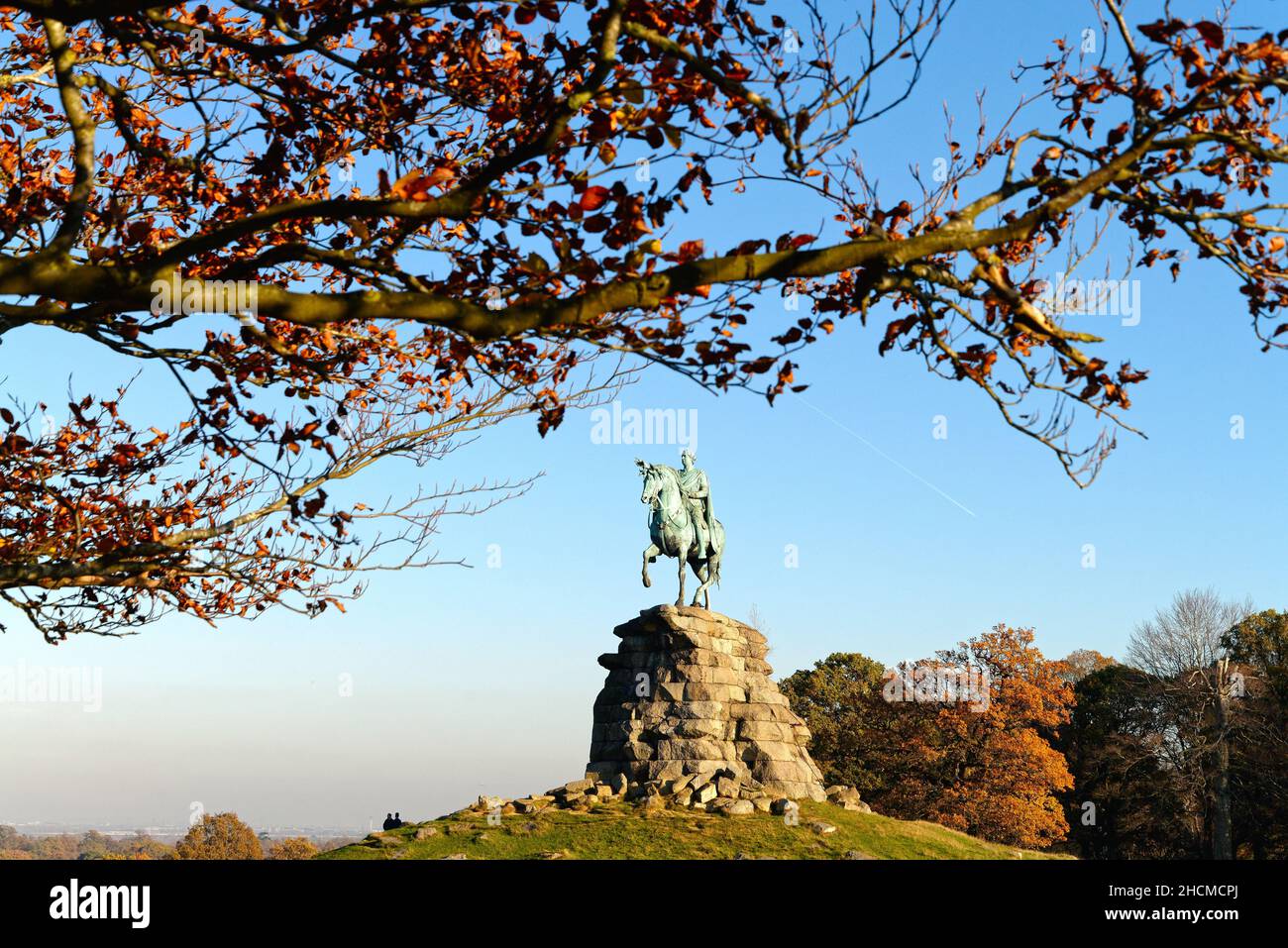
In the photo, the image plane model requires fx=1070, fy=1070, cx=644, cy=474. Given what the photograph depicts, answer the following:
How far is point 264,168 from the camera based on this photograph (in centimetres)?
1048

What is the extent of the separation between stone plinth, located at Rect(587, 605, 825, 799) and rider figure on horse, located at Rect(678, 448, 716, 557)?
2.48m

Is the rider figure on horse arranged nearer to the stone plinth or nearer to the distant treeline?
the stone plinth

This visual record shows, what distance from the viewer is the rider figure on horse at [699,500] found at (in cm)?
3097

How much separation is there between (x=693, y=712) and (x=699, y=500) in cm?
661

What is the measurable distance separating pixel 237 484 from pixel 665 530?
16.5m

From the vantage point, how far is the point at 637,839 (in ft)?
73.3

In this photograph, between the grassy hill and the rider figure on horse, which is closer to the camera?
the grassy hill

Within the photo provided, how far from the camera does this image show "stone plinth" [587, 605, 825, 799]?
2684 centimetres
